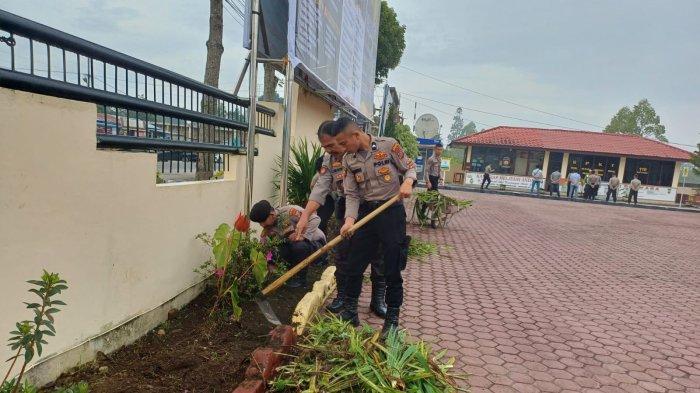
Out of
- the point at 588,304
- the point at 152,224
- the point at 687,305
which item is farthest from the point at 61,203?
the point at 687,305

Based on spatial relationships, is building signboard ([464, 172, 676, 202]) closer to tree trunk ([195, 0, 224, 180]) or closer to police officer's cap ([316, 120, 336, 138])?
tree trunk ([195, 0, 224, 180])

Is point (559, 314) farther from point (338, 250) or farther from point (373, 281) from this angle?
point (338, 250)

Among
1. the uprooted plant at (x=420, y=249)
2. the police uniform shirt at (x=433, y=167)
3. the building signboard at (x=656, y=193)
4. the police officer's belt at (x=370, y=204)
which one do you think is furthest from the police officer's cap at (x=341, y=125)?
the building signboard at (x=656, y=193)

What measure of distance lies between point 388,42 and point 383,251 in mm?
19945

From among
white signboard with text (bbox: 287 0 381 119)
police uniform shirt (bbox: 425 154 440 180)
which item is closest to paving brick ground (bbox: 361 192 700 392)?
police uniform shirt (bbox: 425 154 440 180)

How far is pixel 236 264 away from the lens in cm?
328

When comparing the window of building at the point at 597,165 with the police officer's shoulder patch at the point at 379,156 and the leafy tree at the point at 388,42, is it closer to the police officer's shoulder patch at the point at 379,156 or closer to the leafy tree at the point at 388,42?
the leafy tree at the point at 388,42

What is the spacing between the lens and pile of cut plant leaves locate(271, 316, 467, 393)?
2.04m

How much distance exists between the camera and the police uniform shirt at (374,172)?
316cm

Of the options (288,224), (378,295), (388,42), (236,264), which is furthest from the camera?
(388,42)

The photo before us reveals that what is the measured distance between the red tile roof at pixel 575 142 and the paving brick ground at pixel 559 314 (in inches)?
821

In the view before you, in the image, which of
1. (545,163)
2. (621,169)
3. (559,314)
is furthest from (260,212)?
(621,169)

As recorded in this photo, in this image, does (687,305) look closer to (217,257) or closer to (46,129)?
(217,257)

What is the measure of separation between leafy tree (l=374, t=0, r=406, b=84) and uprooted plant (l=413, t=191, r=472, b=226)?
43.3 feet
